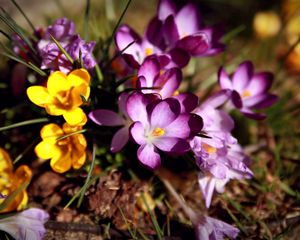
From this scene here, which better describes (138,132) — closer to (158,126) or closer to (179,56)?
(158,126)

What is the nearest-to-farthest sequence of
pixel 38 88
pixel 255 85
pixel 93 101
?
pixel 38 88 → pixel 93 101 → pixel 255 85

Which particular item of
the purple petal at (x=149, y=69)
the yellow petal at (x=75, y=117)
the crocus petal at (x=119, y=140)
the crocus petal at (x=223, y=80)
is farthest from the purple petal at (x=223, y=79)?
the yellow petal at (x=75, y=117)

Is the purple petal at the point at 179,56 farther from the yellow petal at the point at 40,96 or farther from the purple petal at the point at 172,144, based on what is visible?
the yellow petal at the point at 40,96

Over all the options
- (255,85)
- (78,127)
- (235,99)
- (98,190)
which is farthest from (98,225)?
(255,85)

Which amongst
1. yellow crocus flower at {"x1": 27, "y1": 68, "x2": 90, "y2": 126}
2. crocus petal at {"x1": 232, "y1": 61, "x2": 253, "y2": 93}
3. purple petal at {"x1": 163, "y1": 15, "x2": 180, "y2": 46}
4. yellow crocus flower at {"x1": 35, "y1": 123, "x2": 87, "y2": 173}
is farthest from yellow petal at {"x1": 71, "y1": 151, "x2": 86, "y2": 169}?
crocus petal at {"x1": 232, "y1": 61, "x2": 253, "y2": 93}

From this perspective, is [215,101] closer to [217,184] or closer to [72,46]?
[217,184]

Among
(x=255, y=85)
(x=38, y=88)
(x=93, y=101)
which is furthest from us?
(x=255, y=85)

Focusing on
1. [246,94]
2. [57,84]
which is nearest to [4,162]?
[57,84]
